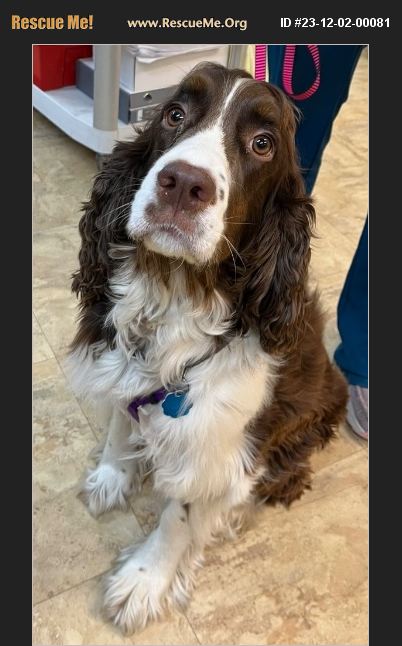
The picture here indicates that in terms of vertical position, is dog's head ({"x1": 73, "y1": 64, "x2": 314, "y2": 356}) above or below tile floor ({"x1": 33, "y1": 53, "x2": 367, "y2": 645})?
above

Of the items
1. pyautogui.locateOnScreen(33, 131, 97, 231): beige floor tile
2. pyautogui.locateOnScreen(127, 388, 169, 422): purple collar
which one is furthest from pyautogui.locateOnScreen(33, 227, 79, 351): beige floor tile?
pyautogui.locateOnScreen(127, 388, 169, 422): purple collar

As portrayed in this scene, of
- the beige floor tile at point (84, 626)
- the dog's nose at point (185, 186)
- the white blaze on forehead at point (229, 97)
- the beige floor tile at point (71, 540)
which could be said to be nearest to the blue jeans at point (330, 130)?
the white blaze on forehead at point (229, 97)

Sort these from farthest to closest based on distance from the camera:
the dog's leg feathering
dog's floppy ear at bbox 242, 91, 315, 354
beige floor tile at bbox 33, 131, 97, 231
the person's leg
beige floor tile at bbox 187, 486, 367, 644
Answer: beige floor tile at bbox 33, 131, 97, 231, the person's leg, the dog's leg feathering, beige floor tile at bbox 187, 486, 367, 644, dog's floppy ear at bbox 242, 91, 315, 354

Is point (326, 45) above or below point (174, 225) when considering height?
above

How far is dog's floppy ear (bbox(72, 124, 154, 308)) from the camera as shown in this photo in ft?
5.92

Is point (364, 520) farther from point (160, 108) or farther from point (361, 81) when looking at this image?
point (361, 81)

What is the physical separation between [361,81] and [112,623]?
17.2 feet

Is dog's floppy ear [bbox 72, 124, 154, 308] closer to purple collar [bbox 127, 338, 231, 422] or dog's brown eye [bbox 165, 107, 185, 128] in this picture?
dog's brown eye [bbox 165, 107, 185, 128]

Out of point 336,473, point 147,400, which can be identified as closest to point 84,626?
point 147,400

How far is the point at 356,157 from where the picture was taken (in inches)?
186

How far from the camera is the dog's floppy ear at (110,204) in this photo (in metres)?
1.81
